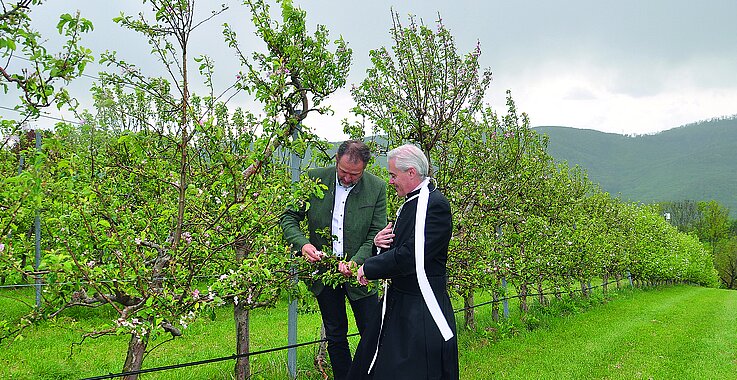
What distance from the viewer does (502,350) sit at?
8.64 meters

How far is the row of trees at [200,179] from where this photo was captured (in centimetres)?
313

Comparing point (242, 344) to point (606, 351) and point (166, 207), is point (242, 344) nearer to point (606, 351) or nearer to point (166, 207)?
point (166, 207)

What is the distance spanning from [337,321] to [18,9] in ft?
10.0

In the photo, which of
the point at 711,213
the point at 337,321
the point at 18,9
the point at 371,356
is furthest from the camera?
the point at 711,213

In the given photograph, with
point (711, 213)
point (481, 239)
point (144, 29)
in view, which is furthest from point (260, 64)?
point (711, 213)

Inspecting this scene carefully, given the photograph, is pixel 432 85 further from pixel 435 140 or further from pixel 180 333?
pixel 180 333

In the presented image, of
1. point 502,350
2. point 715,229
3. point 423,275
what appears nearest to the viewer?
point 423,275

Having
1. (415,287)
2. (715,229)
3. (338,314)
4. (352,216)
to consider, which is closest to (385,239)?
(415,287)

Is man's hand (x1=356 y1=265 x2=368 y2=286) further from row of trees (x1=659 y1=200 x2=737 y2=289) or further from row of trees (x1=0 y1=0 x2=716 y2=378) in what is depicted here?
row of trees (x1=659 y1=200 x2=737 y2=289)

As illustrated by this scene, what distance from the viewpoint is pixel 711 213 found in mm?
73875

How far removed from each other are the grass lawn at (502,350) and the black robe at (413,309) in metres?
2.30

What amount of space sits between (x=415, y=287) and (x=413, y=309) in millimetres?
140

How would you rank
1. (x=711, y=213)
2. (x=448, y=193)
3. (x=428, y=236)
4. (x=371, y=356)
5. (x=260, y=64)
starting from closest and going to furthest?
(x=428, y=236) < (x=371, y=356) < (x=260, y=64) < (x=448, y=193) < (x=711, y=213)

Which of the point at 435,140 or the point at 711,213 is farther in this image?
Result: the point at 711,213
